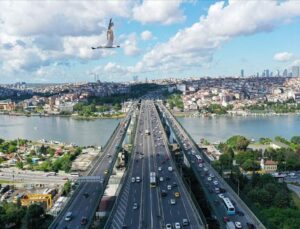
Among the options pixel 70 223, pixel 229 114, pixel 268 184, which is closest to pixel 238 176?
pixel 268 184

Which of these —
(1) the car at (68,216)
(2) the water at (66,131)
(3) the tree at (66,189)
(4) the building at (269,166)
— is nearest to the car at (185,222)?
(1) the car at (68,216)

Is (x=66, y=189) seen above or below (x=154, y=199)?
below

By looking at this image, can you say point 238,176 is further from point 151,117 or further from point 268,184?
point 151,117

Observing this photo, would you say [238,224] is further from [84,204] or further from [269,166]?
[269,166]

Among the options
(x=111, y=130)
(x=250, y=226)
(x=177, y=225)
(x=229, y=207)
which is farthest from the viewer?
(x=111, y=130)

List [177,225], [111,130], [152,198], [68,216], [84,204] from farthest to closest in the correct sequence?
[111,130], [152,198], [84,204], [68,216], [177,225]

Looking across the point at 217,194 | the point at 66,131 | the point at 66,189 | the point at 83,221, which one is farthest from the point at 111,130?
the point at 83,221

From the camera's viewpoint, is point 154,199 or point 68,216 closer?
point 68,216
